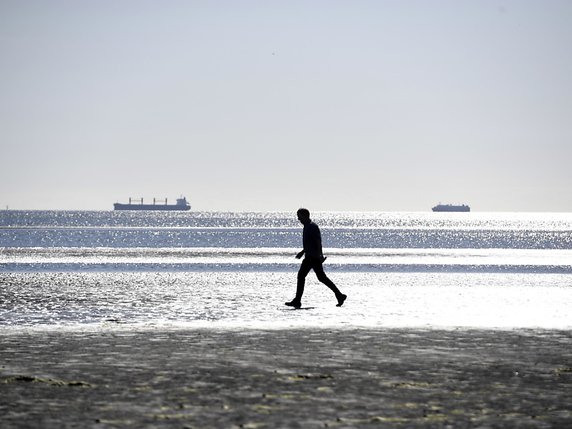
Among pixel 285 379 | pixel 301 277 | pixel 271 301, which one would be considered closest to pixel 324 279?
pixel 301 277

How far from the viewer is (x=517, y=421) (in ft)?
25.2

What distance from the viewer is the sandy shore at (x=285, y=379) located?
25.6 feet

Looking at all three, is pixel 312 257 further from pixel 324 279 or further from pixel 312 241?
pixel 324 279

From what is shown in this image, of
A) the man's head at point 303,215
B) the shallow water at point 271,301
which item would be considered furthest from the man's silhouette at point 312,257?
the shallow water at point 271,301

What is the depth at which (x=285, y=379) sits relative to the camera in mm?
9766

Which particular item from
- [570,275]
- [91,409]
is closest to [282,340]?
[91,409]

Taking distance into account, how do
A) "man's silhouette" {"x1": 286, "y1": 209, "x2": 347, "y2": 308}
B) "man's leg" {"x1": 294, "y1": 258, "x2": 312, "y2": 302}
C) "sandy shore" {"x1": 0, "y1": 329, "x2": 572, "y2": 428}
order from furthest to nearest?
"man's silhouette" {"x1": 286, "y1": 209, "x2": 347, "y2": 308}
"man's leg" {"x1": 294, "y1": 258, "x2": 312, "y2": 302}
"sandy shore" {"x1": 0, "y1": 329, "x2": 572, "y2": 428}

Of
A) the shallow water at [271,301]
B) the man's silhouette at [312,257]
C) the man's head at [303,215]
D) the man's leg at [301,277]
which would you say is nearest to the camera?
the shallow water at [271,301]

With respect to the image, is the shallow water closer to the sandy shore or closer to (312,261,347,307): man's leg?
(312,261,347,307): man's leg

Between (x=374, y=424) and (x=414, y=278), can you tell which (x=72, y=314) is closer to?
(x=374, y=424)

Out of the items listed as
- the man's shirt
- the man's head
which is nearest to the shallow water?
the man's shirt

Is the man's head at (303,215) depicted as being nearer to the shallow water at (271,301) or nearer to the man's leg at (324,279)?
the man's leg at (324,279)

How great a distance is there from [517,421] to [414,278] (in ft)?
77.5

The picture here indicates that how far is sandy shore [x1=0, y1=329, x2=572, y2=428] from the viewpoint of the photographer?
7.80 metres
